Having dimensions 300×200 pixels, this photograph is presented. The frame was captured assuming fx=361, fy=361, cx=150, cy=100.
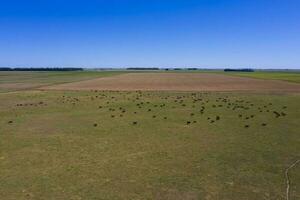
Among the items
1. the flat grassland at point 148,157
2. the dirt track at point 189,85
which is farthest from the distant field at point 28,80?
the flat grassland at point 148,157

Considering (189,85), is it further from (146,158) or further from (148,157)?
(146,158)

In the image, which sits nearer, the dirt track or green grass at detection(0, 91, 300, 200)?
green grass at detection(0, 91, 300, 200)

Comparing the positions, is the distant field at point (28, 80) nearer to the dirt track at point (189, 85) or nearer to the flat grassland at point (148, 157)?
the dirt track at point (189, 85)

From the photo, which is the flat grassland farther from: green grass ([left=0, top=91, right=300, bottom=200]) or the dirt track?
the dirt track

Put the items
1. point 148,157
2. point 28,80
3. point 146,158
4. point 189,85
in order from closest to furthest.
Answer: point 146,158, point 148,157, point 189,85, point 28,80

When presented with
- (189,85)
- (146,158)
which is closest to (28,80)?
(189,85)

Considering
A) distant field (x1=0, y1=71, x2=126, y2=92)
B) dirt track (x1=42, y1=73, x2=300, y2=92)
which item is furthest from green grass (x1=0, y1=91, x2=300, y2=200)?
distant field (x1=0, y1=71, x2=126, y2=92)
